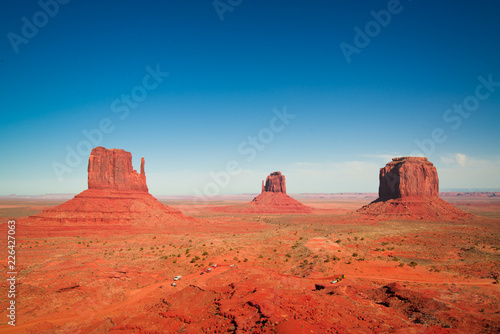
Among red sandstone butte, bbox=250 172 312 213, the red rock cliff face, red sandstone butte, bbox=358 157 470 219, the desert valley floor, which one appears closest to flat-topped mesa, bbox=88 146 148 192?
the desert valley floor

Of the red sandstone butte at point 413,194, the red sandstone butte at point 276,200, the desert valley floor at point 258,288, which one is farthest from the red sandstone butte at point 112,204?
the red sandstone butte at point 413,194

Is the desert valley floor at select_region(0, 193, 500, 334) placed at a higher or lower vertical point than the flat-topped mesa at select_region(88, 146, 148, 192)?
Result: lower

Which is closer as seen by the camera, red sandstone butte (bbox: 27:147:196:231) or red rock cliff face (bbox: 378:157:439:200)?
red sandstone butte (bbox: 27:147:196:231)

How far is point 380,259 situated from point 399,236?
65.8ft

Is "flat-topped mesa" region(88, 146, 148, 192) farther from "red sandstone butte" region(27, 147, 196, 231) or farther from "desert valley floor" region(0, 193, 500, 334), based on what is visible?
"desert valley floor" region(0, 193, 500, 334)

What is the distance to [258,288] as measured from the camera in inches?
641

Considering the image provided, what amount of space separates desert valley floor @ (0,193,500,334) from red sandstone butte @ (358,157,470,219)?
1554 inches

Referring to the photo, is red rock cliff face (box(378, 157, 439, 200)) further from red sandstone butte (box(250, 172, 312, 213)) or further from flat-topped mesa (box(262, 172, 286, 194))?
flat-topped mesa (box(262, 172, 286, 194))

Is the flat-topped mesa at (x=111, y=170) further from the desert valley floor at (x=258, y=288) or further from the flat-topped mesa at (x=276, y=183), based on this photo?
the flat-topped mesa at (x=276, y=183)

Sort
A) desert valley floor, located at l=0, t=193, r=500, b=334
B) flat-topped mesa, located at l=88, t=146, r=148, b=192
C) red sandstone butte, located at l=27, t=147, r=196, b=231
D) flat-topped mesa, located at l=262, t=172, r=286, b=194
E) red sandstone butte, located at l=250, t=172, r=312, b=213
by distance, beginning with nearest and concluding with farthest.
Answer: desert valley floor, located at l=0, t=193, r=500, b=334 → red sandstone butte, located at l=27, t=147, r=196, b=231 → flat-topped mesa, located at l=88, t=146, r=148, b=192 → red sandstone butte, located at l=250, t=172, r=312, b=213 → flat-topped mesa, located at l=262, t=172, r=286, b=194

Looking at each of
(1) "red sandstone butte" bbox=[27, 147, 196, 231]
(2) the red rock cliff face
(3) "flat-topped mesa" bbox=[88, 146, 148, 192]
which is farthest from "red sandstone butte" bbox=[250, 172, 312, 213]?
(3) "flat-topped mesa" bbox=[88, 146, 148, 192]

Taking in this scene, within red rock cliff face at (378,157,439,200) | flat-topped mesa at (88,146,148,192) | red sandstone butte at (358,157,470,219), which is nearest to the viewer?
flat-topped mesa at (88,146,148,192)

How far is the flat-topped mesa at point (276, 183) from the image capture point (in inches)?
5402

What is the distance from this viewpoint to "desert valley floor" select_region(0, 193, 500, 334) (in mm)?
12445
